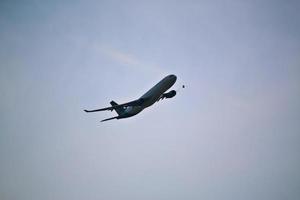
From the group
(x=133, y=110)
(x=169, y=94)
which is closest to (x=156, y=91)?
(x=169, y=94)

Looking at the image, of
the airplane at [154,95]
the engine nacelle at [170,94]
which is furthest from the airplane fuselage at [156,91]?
the engine nacelle at [170,94]

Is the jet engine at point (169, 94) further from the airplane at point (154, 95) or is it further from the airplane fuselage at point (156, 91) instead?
the airplane fuselage at point (156, 91)

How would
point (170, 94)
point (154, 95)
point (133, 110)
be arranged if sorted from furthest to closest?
point (133, 110) < point (170, 94) < point (154, 95)

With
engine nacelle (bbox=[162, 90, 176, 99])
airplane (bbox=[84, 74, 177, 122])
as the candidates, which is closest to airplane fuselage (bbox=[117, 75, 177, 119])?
airplane (bbox=[84, 74, 177, 122])

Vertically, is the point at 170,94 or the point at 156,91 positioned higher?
the point at 170,94

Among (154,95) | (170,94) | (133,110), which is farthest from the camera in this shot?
(133,110)

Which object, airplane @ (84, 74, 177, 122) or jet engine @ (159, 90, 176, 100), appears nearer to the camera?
airplane @ (84, 74, 177, 122)

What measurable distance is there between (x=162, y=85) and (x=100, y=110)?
1612 centimetres

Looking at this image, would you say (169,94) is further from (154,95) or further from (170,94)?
(154,95)

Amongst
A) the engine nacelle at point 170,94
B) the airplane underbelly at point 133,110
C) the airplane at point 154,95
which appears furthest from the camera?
the airplane underbelly at point 133,110

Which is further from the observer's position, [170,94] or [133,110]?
[133,110]

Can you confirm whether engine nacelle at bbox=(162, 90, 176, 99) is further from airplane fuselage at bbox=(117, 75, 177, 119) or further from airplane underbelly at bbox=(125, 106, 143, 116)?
airplane underbelly at bbox=(125, 106, 143, 116)

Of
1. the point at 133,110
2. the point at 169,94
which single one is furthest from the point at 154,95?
the point at 133,110

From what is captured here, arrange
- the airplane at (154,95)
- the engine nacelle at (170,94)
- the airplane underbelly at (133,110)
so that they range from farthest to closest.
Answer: the airplane underbelly at (133,110)
the engine nacelle at (170,94)
the airplane at (154,95)
